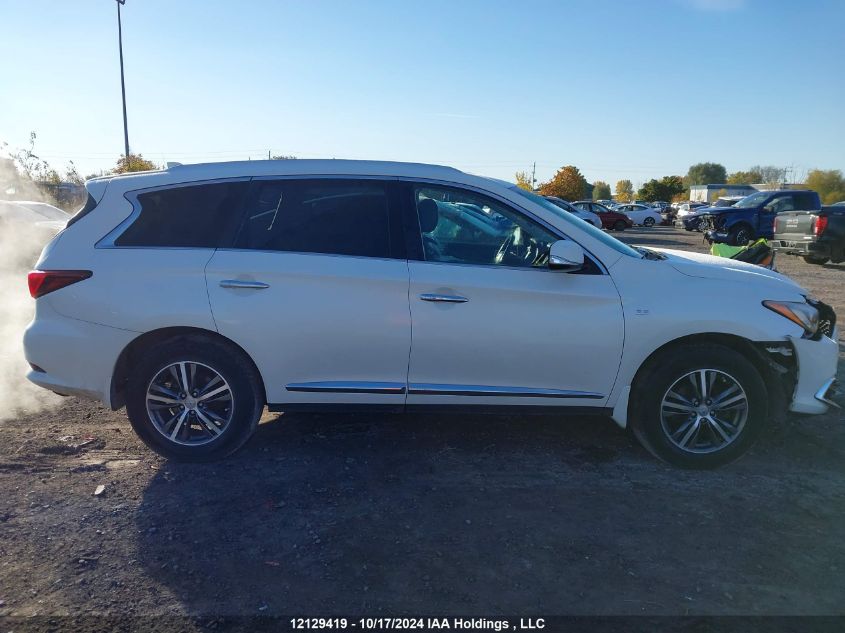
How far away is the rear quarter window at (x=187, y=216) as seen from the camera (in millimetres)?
4035

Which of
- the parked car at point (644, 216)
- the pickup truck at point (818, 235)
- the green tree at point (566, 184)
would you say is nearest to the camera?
the pickup truck at point (818, 235)

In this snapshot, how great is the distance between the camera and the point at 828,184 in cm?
7594

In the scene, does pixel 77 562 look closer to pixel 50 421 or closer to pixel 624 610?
pixel 50 421

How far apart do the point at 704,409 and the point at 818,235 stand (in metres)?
13.1

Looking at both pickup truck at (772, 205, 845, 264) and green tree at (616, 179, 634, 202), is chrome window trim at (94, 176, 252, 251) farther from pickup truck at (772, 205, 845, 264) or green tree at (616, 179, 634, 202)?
green tree at (616, 179, 634, 202)

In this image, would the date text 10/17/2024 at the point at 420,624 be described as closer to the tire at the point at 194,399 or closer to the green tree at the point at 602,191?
the tire at the point at 194,399

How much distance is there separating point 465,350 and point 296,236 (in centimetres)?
130

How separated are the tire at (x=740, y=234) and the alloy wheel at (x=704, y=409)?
1809 cm

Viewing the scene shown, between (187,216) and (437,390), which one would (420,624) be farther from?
(187,216)

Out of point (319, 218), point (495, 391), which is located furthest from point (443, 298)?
point (319, 218)

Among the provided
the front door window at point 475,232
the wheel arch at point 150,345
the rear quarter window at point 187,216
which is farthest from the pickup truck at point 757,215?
the wheel arch at point 150,345

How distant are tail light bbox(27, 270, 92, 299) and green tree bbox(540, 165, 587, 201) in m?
66.5

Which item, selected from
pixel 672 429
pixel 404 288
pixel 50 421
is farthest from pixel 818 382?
pixel 50 421

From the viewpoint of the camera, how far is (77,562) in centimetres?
309
